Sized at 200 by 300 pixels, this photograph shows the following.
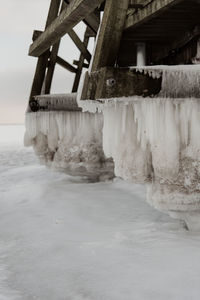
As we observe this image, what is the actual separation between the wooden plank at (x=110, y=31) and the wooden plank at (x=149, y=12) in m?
1.14

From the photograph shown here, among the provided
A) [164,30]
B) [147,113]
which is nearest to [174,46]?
[164,30]

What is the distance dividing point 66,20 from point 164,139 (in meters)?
1.98

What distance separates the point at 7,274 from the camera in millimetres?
2559

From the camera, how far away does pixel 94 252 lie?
111 inches

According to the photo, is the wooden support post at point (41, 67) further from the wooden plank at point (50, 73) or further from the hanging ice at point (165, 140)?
the hanging ice at point (165, 140)

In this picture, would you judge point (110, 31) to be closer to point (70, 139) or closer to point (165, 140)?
point (165, 140)

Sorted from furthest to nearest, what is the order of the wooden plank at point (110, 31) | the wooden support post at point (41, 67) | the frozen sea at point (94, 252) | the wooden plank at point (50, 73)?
the wooden plank at point (50, 73)
the wooden support post at point (41, 67)
the wooden plank at point (110, 31)
the frozen sea at point (94, 252)

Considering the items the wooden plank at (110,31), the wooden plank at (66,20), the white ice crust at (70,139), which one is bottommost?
the white ice crust at (70,139)

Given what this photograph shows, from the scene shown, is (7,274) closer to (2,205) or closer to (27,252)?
(27,252)

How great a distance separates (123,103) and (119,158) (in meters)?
0.48

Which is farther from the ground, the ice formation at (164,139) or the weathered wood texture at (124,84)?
the weathered wood texture at (124,84)

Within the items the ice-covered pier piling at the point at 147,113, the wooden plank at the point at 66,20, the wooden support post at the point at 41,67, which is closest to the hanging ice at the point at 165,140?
the ice-covered pier piling at the point at 147,113

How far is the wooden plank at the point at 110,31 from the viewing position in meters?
2.72

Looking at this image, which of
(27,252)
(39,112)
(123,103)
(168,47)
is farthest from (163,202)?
(168,47)
